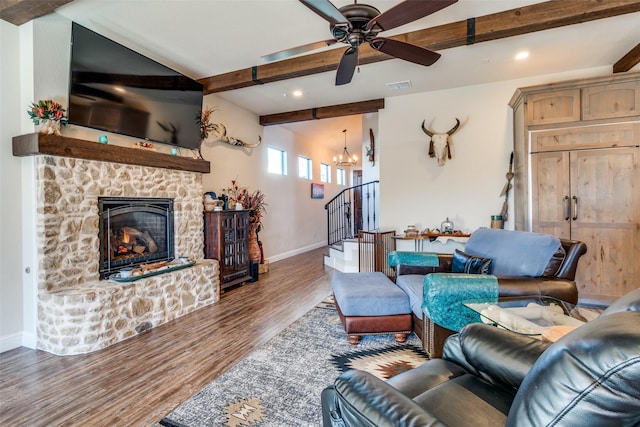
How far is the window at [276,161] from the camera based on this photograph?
6.78m

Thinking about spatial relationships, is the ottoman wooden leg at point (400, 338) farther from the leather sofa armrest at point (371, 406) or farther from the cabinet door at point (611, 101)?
the cabinet door at point (611, 101)

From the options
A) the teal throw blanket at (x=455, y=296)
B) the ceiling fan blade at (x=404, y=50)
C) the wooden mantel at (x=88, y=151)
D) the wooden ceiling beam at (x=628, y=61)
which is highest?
the wooden ceiling beam at (x=628, y=61)

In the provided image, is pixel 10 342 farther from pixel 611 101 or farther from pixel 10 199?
pixel 611 101

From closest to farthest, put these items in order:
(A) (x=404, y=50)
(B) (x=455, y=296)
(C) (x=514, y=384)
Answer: (C) (x=514, y=384) < (B) (x=455, y=296) < (A) (x=404, y=50)

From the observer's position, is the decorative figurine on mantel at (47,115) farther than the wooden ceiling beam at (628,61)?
No

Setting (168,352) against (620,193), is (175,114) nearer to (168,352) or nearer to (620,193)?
(168,352)

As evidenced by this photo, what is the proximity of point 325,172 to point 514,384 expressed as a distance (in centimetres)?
857

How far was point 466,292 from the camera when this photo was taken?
87.6 inches

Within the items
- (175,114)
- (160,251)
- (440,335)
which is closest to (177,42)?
(175,114)

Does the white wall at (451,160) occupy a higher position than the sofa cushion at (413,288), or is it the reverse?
the white wall at (451,160)

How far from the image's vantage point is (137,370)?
2.39 m

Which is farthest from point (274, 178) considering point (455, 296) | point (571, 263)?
point (571, 263)

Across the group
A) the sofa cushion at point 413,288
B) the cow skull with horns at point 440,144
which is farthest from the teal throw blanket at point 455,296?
the cow skull with horns at point 440,144

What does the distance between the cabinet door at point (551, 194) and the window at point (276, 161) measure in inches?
188
